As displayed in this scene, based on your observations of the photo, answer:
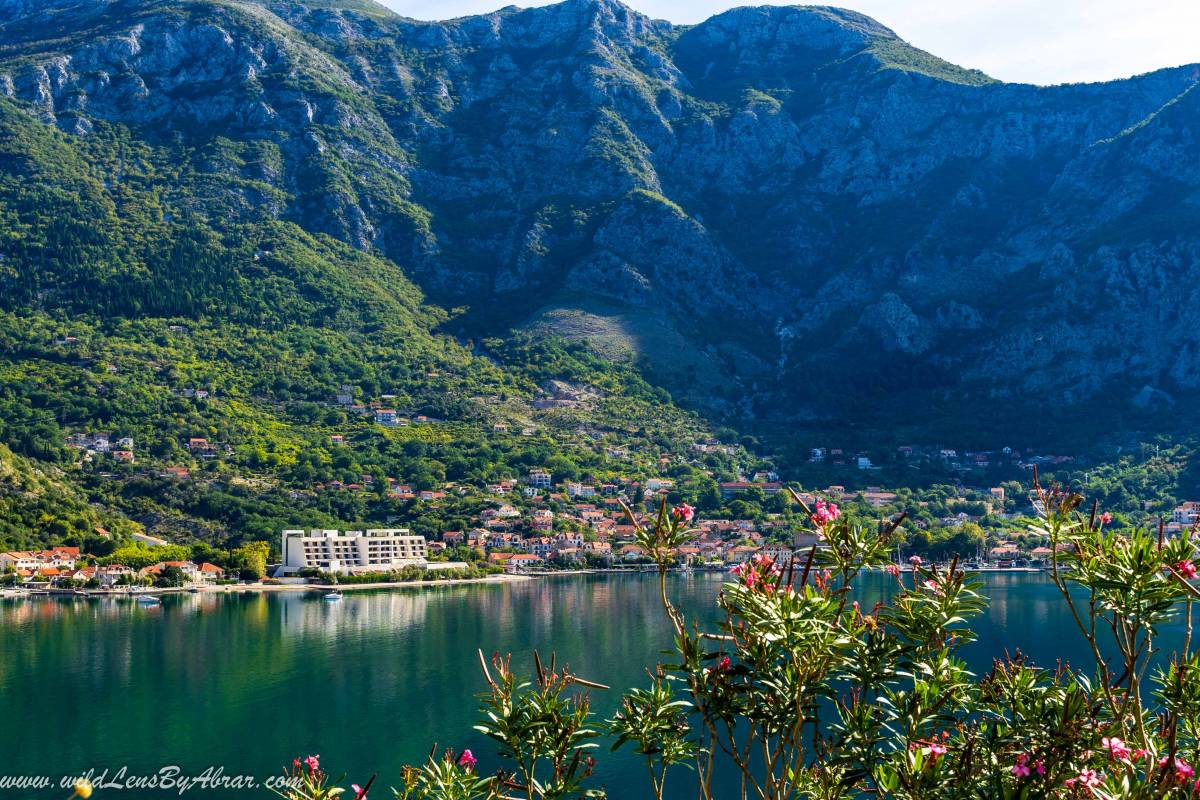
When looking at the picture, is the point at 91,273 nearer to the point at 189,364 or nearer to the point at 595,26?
the point at 189,364

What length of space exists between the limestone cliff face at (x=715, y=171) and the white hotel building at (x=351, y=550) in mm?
52902

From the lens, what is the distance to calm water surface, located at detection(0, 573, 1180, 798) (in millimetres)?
29250

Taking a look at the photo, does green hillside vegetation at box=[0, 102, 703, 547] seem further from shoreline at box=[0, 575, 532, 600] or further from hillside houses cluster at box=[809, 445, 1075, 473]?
hillside houses cluster at box=[809, 445, 1075, 473]

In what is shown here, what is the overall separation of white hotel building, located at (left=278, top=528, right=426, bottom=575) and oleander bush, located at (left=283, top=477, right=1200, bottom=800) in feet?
252

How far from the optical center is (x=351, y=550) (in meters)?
86.3

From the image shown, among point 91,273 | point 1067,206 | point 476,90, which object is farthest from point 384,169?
point 1067,206

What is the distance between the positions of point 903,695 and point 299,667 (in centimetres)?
3848

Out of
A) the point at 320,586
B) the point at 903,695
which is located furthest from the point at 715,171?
the point at 903,695

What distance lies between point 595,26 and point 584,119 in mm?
22782

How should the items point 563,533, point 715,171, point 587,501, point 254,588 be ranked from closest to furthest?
point 254,588, point 563,533, point 587,501, point 715,171

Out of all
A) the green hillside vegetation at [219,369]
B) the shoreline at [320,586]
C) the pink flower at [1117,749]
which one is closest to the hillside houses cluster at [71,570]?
the shoreline at [320,586]

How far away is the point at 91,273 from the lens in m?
115

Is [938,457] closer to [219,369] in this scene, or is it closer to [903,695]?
[219,369]

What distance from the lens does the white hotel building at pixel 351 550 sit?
82875mm
